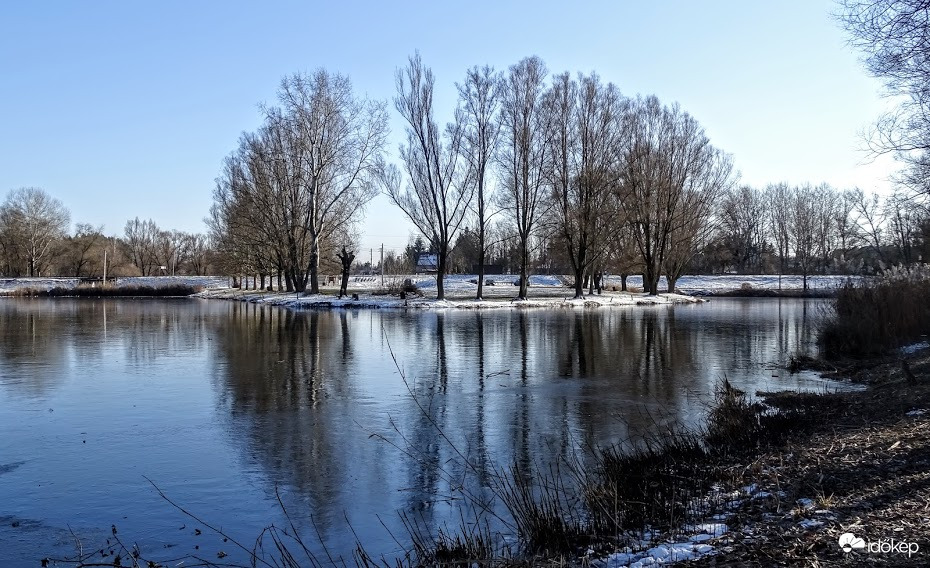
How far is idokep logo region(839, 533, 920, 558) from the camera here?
4.33 metres

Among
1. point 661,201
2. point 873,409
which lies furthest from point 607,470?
point 661,201

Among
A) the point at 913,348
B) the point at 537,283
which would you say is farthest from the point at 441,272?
the point at 537,283

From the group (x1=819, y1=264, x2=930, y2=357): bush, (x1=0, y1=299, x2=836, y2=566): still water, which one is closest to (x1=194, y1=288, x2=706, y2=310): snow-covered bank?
(x1=0, y1=299, x2=836, y2=566): still water

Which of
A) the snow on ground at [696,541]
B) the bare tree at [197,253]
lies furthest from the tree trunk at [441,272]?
the bare tree at [197,253]

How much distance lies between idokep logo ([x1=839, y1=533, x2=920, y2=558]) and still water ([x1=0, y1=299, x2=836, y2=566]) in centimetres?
339

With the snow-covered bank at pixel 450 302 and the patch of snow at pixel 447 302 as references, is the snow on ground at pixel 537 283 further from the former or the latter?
the patch of snow at pixel 447 302

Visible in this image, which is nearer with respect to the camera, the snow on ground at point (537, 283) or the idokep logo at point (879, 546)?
the idokep logo at point (879, 546)

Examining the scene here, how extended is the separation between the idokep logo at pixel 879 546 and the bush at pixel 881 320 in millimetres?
15887

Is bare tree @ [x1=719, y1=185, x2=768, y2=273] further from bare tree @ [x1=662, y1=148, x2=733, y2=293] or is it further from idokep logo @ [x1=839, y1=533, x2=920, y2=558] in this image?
idokep logo @ [x1=839, y1=533, x2=920, y2=558]

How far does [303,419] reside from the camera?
10.8m

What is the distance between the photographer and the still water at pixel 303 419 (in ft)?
21.9

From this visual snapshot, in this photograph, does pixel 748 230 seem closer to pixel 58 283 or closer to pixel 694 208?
pixel 694 208

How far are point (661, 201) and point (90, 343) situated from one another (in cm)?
4500

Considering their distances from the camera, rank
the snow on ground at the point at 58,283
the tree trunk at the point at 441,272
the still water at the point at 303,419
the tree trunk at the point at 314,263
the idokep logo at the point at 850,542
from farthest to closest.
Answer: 1. the snow on ground at the point at 58,283
2. the tree trunk at the point at 314,263
3. the tree trunk at the point at 441,272
4. the still water at the point at 303,419
5. the idokep logo at the point at 850,542
